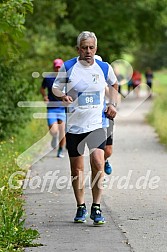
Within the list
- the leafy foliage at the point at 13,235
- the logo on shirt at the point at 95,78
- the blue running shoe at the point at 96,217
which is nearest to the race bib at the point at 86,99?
the logo on shirt at the point at 95,78

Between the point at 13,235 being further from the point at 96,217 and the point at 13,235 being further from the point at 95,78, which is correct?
the point at 95,78

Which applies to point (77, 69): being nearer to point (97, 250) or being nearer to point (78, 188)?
point (78, 188)

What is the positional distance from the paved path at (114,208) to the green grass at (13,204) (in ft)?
0.52

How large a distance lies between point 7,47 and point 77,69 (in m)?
4.03

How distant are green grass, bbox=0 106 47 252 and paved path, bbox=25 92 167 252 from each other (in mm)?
160

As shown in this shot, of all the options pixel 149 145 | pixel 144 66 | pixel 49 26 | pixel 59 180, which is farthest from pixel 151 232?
pixel 144 66

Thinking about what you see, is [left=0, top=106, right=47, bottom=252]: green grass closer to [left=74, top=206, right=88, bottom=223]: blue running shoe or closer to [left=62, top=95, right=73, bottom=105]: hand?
[left=74, top=206, right=88, bottom=223]: blue running shoe

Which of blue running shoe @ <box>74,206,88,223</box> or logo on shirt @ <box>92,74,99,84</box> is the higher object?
logo on shirt @ <box>92,74,99,84</box>

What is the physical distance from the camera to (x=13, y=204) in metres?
10.3

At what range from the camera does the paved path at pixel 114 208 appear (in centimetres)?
836

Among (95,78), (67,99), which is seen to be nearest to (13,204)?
(67,99)

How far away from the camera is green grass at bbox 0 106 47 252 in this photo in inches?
323

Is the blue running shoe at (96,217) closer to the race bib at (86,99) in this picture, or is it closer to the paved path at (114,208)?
the paved path at (114,208)

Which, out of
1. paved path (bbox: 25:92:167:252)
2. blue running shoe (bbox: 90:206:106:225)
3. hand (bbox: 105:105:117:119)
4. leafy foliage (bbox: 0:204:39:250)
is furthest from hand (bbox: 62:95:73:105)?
leafy foliage (bbox: 0:204:39:250)
